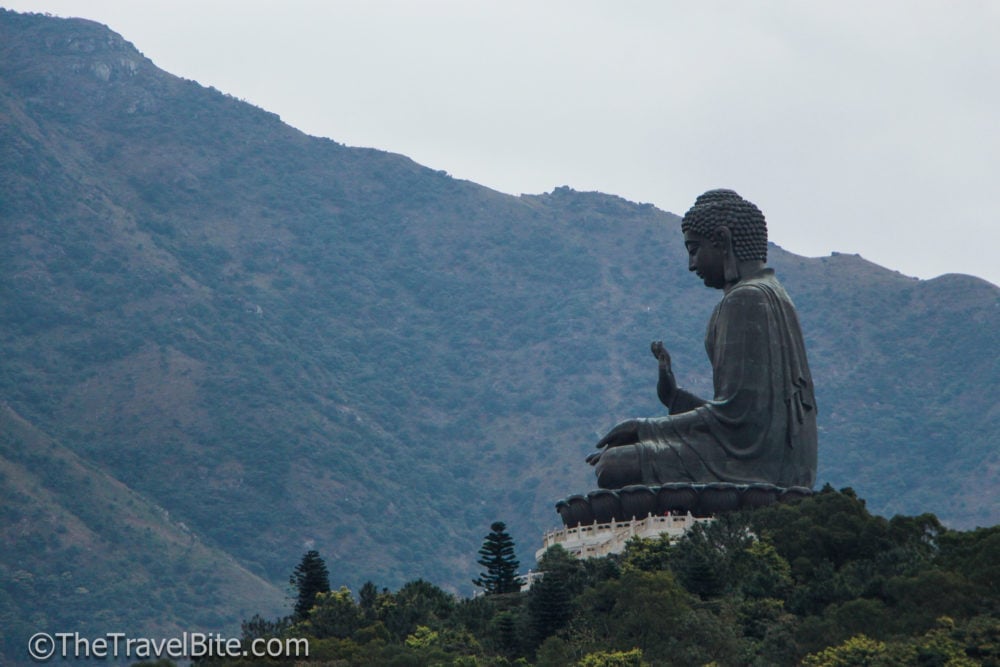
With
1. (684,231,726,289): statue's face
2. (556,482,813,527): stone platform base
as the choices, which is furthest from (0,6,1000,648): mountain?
(556,482,813,527): stone platform base

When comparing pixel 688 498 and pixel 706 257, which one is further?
pixel 706 257

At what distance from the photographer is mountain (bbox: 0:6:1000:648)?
90188 millimetres

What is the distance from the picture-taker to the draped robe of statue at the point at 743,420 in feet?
125

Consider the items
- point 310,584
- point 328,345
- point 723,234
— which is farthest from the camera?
point 328,345

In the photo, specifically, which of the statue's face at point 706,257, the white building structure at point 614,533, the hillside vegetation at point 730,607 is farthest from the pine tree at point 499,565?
the statue's face at point 706,257

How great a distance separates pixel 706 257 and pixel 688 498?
14.4 feet

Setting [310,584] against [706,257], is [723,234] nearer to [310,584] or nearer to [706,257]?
[706,257]

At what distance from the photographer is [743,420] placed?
127ft

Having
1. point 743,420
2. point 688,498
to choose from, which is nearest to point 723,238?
point 743,420

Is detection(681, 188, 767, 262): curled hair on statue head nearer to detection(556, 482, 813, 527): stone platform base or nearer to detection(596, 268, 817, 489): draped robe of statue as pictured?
detection(596, 268, 817, 489): draped robe of statue

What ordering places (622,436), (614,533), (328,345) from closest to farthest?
(614,533)
(622,436)
(328,345)

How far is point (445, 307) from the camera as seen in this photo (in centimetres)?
12194

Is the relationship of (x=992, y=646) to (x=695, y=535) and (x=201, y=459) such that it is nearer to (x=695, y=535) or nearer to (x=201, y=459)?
(x=695, y=535)

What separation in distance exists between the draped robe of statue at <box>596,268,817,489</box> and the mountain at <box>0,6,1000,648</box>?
39191mm
